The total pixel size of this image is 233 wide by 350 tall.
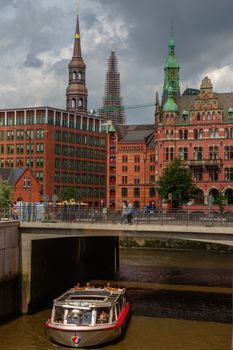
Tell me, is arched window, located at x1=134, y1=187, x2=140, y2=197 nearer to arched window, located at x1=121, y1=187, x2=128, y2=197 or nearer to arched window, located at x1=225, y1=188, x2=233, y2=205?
arched window, located at x1=121, y1=187, x2=128, y2=197

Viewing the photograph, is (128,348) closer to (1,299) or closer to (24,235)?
(1,299)

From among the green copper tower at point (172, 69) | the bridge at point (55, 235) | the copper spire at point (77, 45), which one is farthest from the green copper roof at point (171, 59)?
the bridge at point (55, 235)

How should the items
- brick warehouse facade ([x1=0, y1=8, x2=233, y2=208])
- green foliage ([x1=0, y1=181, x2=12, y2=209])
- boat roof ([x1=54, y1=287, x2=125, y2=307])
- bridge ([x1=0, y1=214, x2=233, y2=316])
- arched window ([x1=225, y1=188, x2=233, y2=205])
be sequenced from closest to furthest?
boat roof ([x1=54, y1=287, x2=125, y2=307]) < bridge ([x1=0, y1=214, x2=233, y2=316]) < green foliage ([x1=0, y1=181, x2=12, y2=209]) < arched window ([x1=225, y1=188, x2=233, y2=205]) < brick warehouse facade ([x1=0, y1=8, x2=233, y2=208])

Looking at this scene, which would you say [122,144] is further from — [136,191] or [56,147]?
[56,147]

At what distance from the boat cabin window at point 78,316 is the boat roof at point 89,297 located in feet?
1.66

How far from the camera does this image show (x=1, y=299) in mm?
43281

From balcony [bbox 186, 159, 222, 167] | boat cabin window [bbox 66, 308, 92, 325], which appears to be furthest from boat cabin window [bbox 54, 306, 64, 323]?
balcony [bbox 186, 159, 222, 167]

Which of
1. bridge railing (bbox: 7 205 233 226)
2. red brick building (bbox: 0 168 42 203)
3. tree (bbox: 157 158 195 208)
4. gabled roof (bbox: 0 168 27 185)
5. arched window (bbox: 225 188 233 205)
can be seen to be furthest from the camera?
gabled roof (bbox: 0 168 27 185)

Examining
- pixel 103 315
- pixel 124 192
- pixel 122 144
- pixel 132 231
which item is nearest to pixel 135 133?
pixel 122 144

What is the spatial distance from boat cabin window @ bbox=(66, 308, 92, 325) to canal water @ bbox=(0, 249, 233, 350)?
170cm

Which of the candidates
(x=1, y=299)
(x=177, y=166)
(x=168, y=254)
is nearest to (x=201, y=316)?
(x=1, y=299)

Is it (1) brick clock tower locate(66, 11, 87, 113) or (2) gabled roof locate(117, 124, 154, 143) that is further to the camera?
(1) brick clock tower locate(66, 11, 87, 113)

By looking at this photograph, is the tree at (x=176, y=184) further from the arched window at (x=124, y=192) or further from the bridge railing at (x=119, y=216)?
the bridge railing at (x=119, y=216)

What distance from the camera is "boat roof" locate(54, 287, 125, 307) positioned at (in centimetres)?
3797
